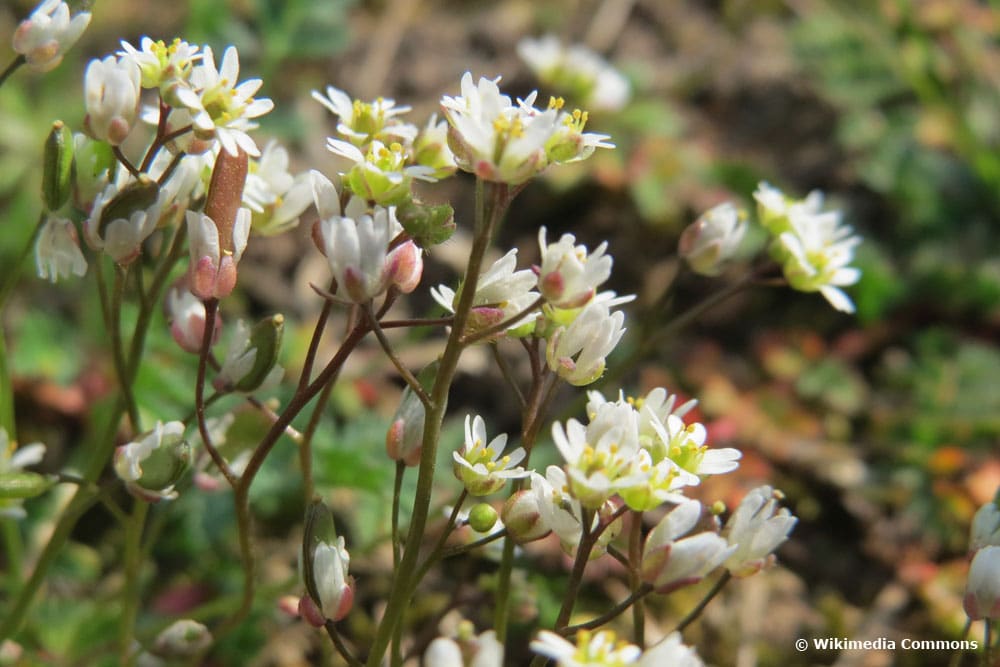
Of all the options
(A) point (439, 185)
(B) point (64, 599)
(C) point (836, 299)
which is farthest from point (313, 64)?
(C) point (836, 299)

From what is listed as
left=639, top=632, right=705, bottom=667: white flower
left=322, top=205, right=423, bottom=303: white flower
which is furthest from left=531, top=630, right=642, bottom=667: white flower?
left=322, top=205, right=423, bottom=303: white flower

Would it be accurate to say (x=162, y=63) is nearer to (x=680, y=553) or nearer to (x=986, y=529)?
(x=680, y=553)

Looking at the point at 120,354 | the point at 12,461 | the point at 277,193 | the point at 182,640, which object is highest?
the point at 277,193

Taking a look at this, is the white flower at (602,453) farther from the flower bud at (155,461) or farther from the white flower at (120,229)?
the white flower at (120,229)

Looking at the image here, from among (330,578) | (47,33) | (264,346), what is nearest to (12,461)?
(264,346)

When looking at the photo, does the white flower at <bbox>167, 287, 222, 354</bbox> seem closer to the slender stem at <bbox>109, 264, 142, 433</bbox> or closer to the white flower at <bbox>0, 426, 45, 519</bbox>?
the slender stem at <bbox>109, 264, 142, 433</bbox>
